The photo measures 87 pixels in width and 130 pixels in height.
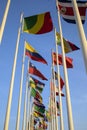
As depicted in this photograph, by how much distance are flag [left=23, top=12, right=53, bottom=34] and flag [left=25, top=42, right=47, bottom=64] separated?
3.51 metres

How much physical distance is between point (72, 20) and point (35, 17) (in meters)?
3.87

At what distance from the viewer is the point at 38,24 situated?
54.2 ft

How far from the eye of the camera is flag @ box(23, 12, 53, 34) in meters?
16.3

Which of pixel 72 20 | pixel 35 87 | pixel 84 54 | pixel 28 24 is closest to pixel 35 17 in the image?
pixel 28 24

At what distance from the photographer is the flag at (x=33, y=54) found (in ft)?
65.2

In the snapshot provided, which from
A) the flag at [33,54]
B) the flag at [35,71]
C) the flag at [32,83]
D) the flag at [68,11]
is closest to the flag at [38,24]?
the flag at [68,11]

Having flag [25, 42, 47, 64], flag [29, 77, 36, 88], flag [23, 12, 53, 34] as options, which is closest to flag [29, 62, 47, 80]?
flag [25, 42, 47, 64]

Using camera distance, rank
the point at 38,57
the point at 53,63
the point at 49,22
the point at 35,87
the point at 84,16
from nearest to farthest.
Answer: the point at 84,16
the point at 49,22
the point at 38,57
the point at 53,63
the point at 35,87

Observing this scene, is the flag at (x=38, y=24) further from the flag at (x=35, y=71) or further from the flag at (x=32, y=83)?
the flag at (x=32, y=83)

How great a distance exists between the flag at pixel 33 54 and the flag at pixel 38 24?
3514mm

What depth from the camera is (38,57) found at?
20.1m

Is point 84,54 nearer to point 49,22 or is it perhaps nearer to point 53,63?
point 49,22

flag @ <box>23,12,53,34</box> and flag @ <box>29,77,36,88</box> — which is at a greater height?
flag @ <box>23,12,53,34</box>

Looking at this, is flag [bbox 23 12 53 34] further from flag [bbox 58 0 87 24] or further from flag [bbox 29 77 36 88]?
flag [bbox 29 77 36 88]
